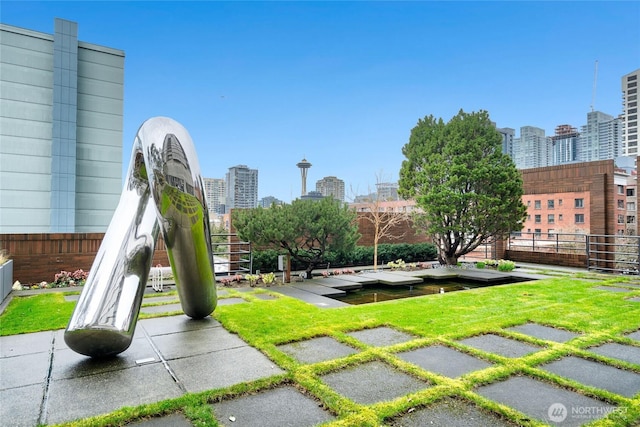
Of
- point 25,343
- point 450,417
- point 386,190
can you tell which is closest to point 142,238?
point 25,343

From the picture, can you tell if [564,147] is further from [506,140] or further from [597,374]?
[597,374]

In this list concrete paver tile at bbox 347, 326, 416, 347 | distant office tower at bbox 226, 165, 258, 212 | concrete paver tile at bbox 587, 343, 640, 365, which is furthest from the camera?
distant office tower at bbox 226, 165, 258, 212

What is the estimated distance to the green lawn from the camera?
301 cm

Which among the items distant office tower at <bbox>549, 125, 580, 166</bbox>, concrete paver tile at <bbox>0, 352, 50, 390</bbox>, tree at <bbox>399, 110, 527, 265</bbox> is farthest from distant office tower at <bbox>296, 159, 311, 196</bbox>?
distant office tower at <bbox>549, 125, 580, 166</bbox>

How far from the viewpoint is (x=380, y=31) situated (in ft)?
53.9

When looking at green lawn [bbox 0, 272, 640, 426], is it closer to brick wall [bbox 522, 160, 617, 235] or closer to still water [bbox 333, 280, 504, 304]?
still water [bbox 333, 280, 504, 304]

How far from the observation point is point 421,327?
5438 millimetres

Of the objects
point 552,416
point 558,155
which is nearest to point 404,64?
point 552,416

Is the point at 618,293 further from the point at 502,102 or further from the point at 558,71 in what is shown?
the point at 502,102

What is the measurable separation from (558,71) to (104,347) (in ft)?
77.5

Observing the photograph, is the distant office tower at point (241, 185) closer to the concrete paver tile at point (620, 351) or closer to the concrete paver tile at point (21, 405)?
the concrete paver tile at point (21, 405)

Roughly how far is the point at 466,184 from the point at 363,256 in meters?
4.45

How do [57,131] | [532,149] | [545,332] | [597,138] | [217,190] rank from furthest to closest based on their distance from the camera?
[597,138] → [532,149] → [217,190] → [57,131] → [545,332]

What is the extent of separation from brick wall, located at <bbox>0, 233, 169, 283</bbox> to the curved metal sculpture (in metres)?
6.64
